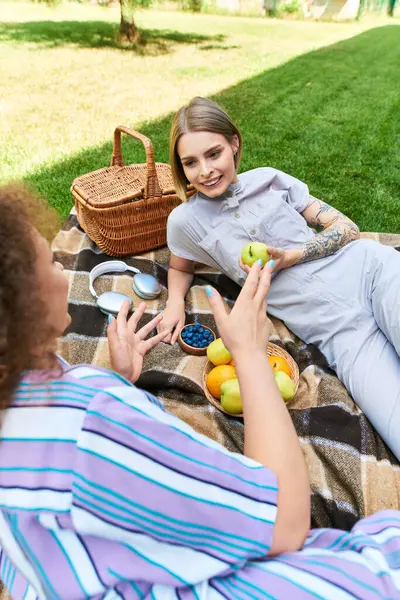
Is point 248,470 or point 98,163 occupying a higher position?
point 248,470

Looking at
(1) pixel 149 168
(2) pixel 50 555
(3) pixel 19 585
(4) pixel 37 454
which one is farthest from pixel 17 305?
(1) pixel 149 168

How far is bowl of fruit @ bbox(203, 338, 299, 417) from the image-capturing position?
1879 mm

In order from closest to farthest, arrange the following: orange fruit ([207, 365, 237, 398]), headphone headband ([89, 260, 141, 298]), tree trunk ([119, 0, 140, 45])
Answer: orange fruit ([207, 365, 237, 398]) → headphone headband ([89, 260, 141, 298]) → tree trunk ([119, 0, 140, 45])

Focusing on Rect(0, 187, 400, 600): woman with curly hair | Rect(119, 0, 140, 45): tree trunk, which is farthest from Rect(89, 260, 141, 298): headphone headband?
Rect(119, 0, 140, 45): tree trunk

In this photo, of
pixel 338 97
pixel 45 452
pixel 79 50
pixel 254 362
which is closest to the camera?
pixel 45 452

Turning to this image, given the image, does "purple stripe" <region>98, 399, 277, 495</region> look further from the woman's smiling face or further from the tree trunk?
the tree trunk

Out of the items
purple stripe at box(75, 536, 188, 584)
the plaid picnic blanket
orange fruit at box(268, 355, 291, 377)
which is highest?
purple stripe at box(75, 536, 188, 584)

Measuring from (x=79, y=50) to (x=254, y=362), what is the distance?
10.4m

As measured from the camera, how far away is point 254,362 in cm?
119

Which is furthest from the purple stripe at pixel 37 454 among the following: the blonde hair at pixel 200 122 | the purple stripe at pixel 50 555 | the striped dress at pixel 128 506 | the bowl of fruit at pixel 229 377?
the blonde hair at pixel 200 122

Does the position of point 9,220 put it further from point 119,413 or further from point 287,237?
point 287,237

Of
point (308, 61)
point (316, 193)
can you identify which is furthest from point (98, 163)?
point (308, 61)

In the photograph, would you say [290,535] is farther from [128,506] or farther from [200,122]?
[200,122]

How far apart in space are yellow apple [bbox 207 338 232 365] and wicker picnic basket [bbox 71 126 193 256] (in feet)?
3.51
